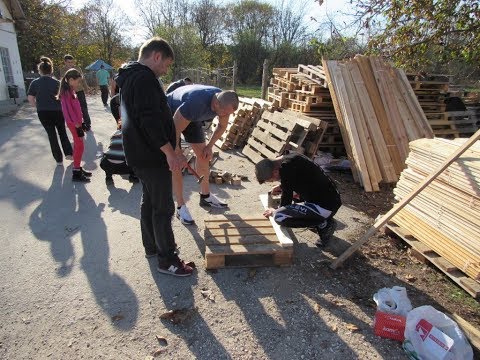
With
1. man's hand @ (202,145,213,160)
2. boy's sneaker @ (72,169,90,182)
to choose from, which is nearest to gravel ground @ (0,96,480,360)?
man's hand @ (202,145,213,160)

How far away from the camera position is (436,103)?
25.8 feet

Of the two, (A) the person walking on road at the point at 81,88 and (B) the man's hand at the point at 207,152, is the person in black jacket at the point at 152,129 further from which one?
(A) the person walking on road at the point at 81,88

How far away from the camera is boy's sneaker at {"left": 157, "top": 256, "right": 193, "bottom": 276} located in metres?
3.37

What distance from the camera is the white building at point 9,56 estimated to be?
15430 millimetres

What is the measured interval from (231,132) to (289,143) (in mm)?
2276

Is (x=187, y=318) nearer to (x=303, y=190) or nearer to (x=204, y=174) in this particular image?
(x=303, y=190)

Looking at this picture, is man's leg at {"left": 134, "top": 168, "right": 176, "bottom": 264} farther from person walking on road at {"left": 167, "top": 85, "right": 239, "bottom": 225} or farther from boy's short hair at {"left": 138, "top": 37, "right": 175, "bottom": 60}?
boy's short hair at {"left": 138, "top": 37, "right": 175, "bottom": 60}

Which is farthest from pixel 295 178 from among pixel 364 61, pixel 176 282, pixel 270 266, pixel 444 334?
pixel 364 61

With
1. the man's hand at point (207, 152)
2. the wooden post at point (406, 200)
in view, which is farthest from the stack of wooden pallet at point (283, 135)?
the wooden post at point (406, 200)

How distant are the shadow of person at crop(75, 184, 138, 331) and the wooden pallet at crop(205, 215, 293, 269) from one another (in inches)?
33.3

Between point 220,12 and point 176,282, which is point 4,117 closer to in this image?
point 176,282

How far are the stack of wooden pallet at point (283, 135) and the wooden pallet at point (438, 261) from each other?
2.69 metres

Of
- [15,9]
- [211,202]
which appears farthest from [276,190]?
[15,9]

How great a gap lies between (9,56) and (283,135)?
16.3 m
